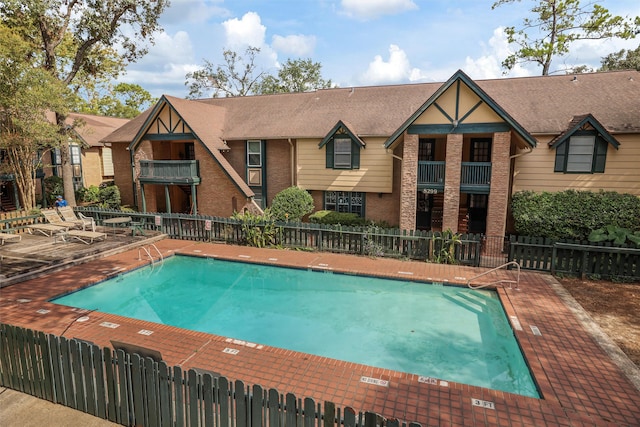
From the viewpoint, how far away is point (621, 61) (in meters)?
38.6

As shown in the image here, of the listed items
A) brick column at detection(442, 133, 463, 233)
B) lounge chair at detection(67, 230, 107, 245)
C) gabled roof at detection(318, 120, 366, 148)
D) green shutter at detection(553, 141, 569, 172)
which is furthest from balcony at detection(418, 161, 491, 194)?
lounge chair at detection(67, 230, 107, 245)

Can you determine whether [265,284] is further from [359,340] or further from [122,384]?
[122,384]

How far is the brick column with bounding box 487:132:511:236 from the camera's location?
16.7m

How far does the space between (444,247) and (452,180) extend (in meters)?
3.81

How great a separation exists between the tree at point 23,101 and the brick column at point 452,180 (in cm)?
2073

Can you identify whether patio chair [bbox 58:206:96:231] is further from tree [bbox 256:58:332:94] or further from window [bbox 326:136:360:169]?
tree [bbox 256:58:332:94]

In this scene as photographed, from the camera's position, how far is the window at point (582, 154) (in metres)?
17.5

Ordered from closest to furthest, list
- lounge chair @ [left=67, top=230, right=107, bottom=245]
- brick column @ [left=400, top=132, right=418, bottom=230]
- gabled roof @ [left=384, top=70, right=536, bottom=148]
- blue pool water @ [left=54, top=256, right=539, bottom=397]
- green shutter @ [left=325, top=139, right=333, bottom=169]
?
blue pool water @ [left=54, top=256, right=539, bottom=397] → gabled roof @ [left=384, top=70, right=536, bottom=148] → lounge chair @ [left=67, top=230, right=107, bottom=245] → brick column @ [left=400, top=132, right=418, bottom=230] → green shutter @ [left=325, top=139, right=333, bottom=169]

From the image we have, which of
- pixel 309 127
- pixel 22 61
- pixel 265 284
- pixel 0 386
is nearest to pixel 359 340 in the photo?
pixel 265 284

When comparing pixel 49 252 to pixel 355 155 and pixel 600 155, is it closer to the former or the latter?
pixel 355 155

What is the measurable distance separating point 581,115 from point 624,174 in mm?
3454

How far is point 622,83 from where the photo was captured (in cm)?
1973

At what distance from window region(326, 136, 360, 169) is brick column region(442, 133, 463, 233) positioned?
17.5ft

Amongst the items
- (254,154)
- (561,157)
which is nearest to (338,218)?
(254,154)
